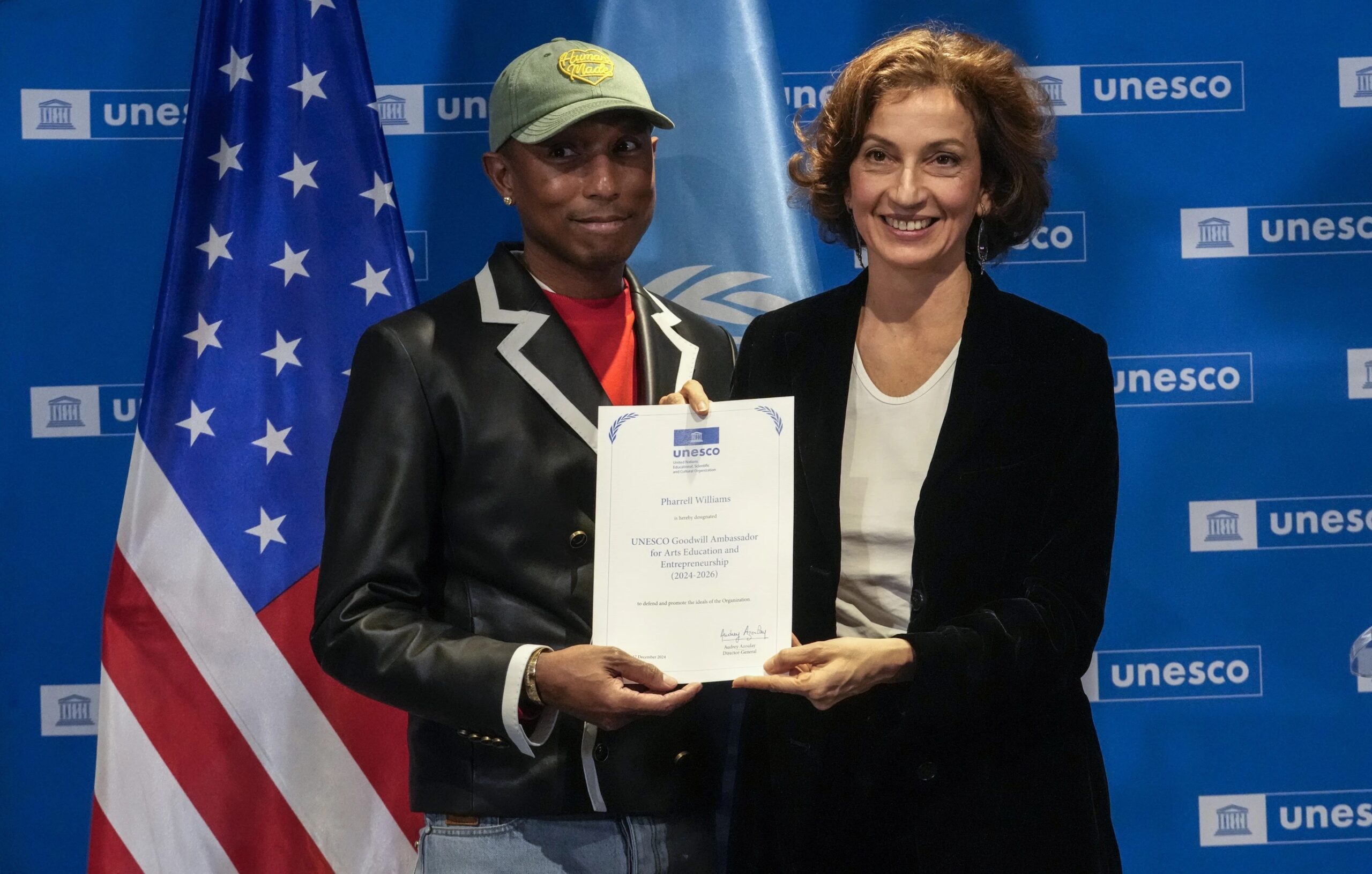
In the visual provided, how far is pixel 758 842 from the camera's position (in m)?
1.89

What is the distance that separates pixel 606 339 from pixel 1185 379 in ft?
5.96

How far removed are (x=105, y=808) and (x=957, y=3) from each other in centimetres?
265

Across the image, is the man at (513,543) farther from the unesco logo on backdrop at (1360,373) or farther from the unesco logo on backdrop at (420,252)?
the unesco logo on backdrop at (1360,373)

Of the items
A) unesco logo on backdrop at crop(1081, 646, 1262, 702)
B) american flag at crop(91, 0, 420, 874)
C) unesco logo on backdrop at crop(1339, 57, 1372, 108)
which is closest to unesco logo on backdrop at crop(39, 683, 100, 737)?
american flag at crop(91, 0, 420, 874)

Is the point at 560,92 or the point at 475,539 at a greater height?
the point at 560,92

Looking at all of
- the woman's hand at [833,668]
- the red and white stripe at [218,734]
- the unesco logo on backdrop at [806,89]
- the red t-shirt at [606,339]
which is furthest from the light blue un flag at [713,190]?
the woman's hand at [833,668]

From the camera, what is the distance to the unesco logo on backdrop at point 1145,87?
3.21 metres

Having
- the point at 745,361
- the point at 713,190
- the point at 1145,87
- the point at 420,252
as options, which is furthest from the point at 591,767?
the point at 1145,87

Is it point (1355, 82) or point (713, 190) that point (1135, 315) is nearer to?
point (1355, 82)

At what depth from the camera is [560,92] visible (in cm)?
198

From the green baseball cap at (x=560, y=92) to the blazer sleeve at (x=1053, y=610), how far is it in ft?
2.66

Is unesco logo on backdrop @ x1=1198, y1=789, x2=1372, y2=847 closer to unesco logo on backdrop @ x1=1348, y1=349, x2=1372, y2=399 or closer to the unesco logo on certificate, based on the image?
unesco logo on backdrop @ x1=1348, y1=349, x2=1372, y2=399

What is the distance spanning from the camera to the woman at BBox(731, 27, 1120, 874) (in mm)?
1765

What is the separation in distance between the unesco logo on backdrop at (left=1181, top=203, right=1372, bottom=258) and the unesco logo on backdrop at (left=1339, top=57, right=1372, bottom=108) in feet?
0.85
